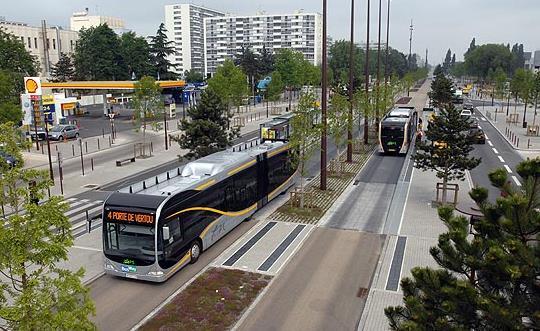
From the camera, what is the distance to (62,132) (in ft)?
155

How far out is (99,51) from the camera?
9156 cm

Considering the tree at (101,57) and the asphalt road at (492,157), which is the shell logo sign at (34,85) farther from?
the tree at (101,57)

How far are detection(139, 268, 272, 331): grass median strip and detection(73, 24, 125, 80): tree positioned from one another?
83983 mm

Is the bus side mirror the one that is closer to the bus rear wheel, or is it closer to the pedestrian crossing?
the bus rear wheel

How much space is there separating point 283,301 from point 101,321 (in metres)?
5.26

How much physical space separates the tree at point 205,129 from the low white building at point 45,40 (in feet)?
268

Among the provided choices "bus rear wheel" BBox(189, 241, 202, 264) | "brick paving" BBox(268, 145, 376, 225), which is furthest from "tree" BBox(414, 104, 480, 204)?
"bus rear wheel" BBox(189, 241, 202, 264)

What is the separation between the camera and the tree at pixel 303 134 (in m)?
24.7

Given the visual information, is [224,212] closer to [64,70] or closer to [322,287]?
[322,287]

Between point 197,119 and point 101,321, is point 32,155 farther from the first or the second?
point 101,321

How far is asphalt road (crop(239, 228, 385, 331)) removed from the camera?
13625mm

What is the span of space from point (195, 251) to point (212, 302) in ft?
10.5

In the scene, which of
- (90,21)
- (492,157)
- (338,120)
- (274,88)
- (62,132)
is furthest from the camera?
(90,21)

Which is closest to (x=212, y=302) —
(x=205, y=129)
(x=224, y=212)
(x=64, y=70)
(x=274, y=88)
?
(x=224, y=212)
